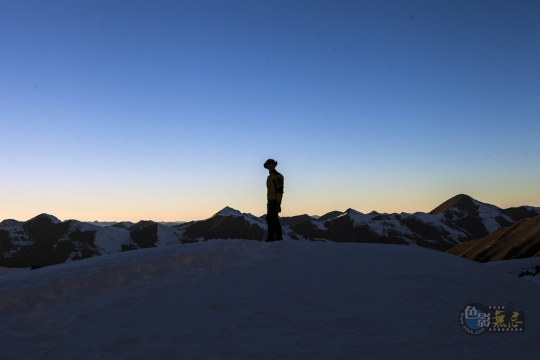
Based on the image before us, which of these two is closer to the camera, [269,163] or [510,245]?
[269,163]

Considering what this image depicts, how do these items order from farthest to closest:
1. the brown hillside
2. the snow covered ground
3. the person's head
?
the brown hillside → the person's head → the snow covered ground

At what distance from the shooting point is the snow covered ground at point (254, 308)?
7.21m

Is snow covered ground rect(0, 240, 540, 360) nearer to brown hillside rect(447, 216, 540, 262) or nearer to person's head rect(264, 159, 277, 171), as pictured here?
person's head rect(264, 159, 277, 171)

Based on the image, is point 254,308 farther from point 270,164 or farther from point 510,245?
point 510,245

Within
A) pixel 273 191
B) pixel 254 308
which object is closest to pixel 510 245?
pixel 273 191

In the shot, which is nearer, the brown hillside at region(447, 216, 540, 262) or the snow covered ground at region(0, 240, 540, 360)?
the snow covered ground at region(0, 240, 540, 360)

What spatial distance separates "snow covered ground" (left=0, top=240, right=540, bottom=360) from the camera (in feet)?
23.7

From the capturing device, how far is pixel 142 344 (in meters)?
7.04

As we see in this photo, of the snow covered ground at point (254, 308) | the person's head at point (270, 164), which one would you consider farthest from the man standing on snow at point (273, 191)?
the snow covered ground at point (254, 308)

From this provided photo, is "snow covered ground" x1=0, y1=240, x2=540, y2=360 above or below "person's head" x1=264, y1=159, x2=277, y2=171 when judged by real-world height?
below

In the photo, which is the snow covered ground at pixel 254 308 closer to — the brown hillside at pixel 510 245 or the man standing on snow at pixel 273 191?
the man standing on snow at pixel 273 191

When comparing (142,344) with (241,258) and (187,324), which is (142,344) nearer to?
(187,324)

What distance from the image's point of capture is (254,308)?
9000mm

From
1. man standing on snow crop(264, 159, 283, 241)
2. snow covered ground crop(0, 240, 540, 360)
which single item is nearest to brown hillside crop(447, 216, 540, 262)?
man standing on snow crop(264, 159, 283, 241)
